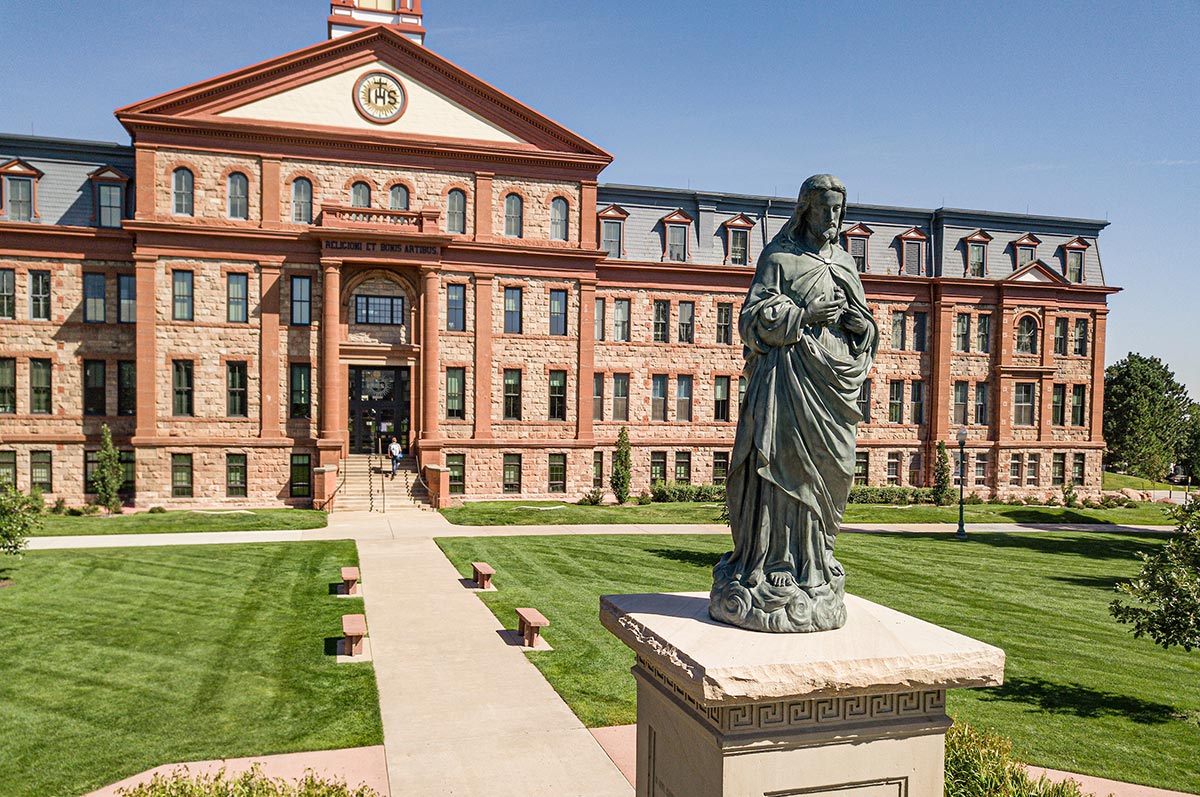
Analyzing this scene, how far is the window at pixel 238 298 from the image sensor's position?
36000 millimetres

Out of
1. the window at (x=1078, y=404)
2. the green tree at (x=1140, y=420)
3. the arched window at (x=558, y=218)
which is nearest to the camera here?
the arched window at (x=558, y=218)

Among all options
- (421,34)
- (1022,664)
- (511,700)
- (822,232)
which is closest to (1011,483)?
(1022,664)

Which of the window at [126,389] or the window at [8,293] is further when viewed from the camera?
the window at [126,389]

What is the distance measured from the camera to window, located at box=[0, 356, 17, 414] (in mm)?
35781

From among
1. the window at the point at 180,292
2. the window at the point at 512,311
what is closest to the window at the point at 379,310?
the window at the point at 512,311

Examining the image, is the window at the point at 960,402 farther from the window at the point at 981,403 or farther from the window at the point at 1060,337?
the window at the point at 1060,337

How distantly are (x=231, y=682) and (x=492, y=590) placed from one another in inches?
298

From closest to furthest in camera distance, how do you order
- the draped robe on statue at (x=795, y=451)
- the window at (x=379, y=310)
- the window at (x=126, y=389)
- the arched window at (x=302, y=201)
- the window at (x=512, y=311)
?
the draped robe on statue at (x=795, y=451)
the arched window at (x=302, y=201)
the window at (x=126, y=389)
the window at (x=379, y=310)
the window at (x=512, y=311)

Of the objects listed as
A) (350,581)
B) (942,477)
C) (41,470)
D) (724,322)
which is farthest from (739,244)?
(41,470)

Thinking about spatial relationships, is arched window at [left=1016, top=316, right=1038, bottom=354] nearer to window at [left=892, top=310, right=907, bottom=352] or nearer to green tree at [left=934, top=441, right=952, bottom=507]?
window at [left=892, top=310, right=907, bottom=352]

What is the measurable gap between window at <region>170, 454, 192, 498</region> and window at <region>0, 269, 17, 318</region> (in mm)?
9612

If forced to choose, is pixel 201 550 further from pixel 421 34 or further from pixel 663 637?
pixel 421 34

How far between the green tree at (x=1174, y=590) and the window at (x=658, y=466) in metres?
31.6

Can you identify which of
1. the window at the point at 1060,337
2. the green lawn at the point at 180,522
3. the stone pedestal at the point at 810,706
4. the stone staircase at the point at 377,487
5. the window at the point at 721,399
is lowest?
the green lawn at the point at 180,522
